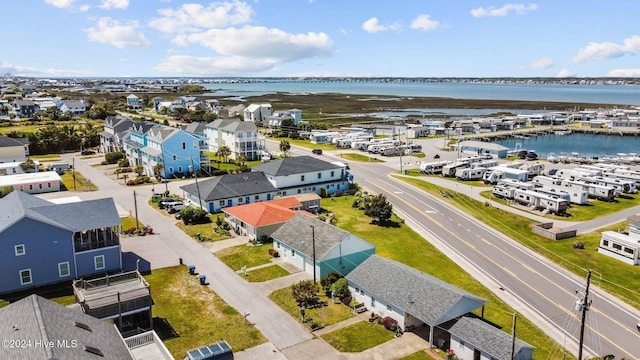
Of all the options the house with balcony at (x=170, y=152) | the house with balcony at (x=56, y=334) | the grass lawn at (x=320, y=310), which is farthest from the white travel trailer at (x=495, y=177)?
the house with balcony at (x=56, y=334)

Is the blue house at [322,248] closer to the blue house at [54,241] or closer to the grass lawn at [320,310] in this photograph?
the grass lawn at [320,310]

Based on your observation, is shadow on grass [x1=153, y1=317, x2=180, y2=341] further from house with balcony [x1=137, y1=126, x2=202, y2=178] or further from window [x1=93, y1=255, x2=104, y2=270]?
house with balcony [x1=137, y1=126, x2=202, y2=178]

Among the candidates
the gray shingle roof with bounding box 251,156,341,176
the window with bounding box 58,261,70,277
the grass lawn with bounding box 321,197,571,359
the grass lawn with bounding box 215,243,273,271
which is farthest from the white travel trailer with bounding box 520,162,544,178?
the window with bounding box 58,261,70,277

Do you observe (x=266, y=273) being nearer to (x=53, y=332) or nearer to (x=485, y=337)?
(x=485, y=337)

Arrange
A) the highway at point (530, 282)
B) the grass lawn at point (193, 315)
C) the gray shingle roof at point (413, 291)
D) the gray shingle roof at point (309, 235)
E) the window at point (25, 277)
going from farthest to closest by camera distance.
A: the gray shingle roof at point (309, 235) < the window at point (25, 277) < the highway at point (530, 282) < the gray shingle roof at point (413, 291) < the grass lawn at point (193, 315)

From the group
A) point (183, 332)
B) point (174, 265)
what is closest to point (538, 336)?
point (183, 332)

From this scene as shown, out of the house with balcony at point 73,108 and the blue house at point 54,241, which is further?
the house with balcony at point 73,108
